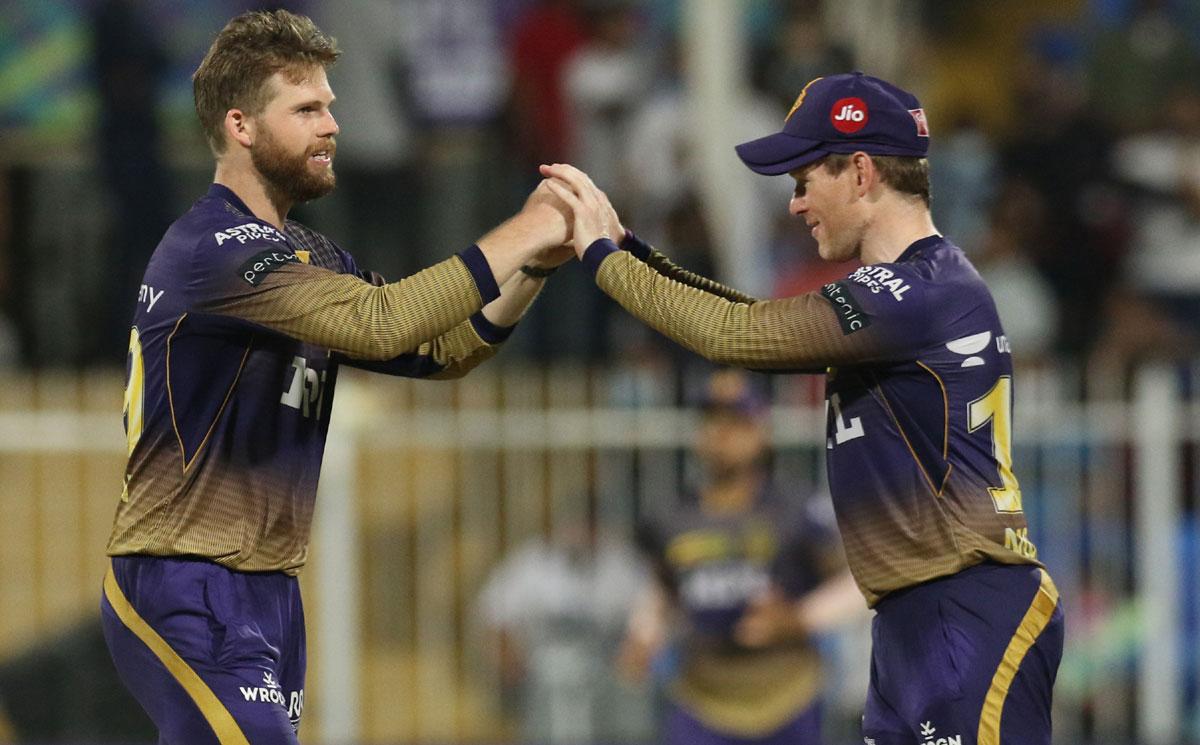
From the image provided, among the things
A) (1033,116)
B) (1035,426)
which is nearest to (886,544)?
(1035,426)

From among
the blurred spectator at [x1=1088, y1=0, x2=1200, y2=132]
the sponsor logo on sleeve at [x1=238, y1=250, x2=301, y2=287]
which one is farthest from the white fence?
the sponsor logo on sleeve at [x1=238, y1=250, x2=301, y2=287]

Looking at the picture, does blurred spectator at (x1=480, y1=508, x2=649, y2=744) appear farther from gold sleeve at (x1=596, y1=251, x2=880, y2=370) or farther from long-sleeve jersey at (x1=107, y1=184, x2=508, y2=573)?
long-sleeve jersey at (x1=107, y1=184, x2=508, y2=573)

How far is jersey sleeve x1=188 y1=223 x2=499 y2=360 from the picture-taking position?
5.51 metres

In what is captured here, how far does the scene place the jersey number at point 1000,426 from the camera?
5.73 metres

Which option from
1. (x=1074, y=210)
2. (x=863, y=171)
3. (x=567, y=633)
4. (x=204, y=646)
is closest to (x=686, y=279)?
(x=863, y=171)

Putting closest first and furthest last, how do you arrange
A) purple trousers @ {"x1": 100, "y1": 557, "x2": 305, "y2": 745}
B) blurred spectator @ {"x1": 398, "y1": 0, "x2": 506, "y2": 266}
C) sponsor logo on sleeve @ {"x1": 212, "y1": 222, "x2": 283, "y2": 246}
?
1. purple trousers @ {"x1": 100, "y1": 557, "x2": 305, "y2": 745}
2. sponsor logo on sleeve @ {"x1": 212, "y1": 222, "x2": 283, "y2": 246}
3. blurred spectator @ {"x1": 398, "y1": 0, "x2": 506, "y2": 266}

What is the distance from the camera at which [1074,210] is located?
12.8 m

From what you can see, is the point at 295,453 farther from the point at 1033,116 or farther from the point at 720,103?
the point at 1033,116

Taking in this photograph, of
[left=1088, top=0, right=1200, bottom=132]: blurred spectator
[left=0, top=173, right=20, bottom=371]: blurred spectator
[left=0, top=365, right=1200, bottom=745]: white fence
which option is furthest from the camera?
[left=1088, top=0, right=1200, bottom=132]: blurred spectator

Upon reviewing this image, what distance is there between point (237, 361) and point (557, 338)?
6.55 meters

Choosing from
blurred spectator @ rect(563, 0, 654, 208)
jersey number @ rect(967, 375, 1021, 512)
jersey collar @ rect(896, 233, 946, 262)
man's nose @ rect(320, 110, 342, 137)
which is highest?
blurred spectator @ rect(563, 0, 654, 208)

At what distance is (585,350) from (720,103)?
1.61 metres

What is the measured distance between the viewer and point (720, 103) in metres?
12.4

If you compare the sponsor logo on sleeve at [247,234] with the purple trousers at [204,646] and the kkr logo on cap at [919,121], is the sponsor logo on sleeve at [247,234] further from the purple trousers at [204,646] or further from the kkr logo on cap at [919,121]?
the kkr logo on cap at [919,121]
